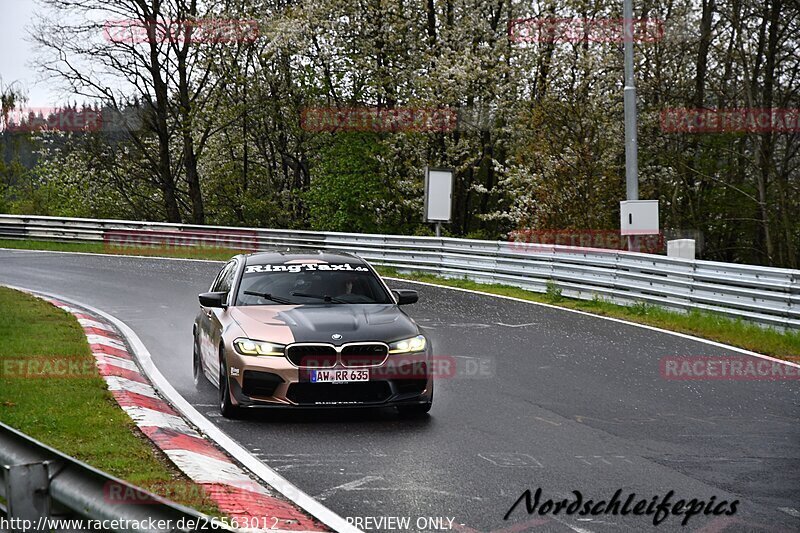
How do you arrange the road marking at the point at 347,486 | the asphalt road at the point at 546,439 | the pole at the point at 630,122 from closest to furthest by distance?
the asphalt road at the point at 546,439
the road marking at the point at 347,486
the pole at the point at 630,122

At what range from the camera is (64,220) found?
109 feet

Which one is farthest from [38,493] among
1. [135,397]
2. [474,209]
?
[474,209]

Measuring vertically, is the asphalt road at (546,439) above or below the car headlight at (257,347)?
below

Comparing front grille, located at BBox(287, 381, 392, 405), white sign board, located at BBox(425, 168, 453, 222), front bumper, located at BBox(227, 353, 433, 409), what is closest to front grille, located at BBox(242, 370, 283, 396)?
front bumper, located at BBox(227, 353, 433, 409)

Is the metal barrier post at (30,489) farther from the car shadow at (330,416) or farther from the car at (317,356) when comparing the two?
the car shadow at (330,416)

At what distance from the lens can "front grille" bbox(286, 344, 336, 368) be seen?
8.70 m

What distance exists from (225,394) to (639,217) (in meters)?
11.7

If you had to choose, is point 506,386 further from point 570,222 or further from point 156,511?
point 570,222

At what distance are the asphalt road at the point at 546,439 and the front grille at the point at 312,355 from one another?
544 mm

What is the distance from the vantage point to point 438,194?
2433cm

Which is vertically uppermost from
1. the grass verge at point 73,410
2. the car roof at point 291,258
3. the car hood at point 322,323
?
the car roof at point 291,258

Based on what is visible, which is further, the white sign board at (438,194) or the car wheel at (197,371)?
the white sign board at (438,194)

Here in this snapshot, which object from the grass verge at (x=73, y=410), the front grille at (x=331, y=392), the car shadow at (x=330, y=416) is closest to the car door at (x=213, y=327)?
the car shadow at (x=330, y=416)

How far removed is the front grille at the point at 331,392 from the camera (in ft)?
28.5
